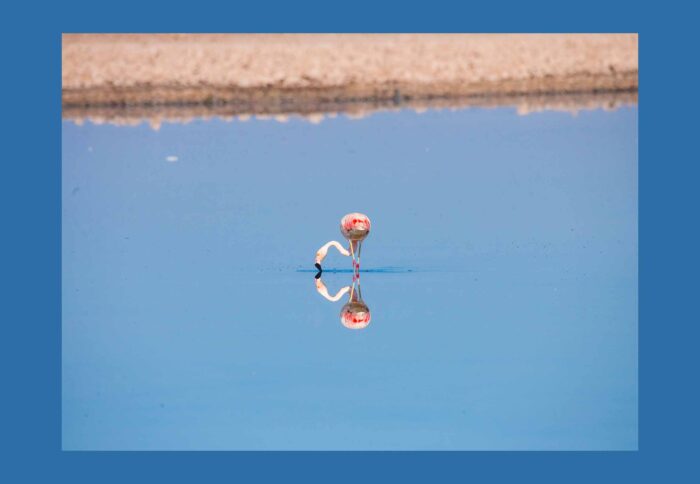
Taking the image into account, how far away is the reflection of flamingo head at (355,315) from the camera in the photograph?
1094 centimetres

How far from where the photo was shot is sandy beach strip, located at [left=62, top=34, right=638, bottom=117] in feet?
47.7

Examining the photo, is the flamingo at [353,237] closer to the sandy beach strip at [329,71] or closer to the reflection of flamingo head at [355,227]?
the reflection of flamingo head at [355,227]

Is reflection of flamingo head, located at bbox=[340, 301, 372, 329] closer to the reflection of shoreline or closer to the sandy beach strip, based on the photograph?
the sandy beach strip

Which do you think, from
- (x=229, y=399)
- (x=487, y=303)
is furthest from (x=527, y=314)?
(x=229, y=399)

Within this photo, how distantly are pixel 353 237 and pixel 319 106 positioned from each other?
4222 mm

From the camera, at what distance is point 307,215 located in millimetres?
12703

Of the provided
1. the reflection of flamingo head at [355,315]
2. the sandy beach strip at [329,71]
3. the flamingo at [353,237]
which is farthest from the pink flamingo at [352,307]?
the sandy beach strip at [329,71]

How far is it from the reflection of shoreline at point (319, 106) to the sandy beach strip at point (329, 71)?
16mm

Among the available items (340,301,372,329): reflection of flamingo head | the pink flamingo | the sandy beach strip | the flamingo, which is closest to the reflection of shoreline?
the sandy beach strip

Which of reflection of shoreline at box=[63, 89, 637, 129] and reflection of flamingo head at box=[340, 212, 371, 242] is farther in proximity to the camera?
reflection of shoreline at box=[63, 89, 637, 129]

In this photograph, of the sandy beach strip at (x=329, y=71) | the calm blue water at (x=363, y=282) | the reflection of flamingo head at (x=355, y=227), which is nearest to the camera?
the calm blue water at (x=363, y=282)

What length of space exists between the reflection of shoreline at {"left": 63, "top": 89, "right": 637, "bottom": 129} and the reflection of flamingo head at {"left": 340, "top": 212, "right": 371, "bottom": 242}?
3583 mm

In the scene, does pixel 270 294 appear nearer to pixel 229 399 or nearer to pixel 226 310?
pixel 226 310

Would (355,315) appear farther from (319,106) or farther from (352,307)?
(319,106)
